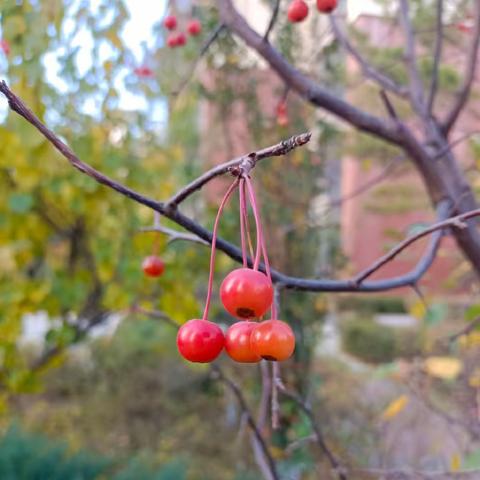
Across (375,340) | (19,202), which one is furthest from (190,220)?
(375,340)

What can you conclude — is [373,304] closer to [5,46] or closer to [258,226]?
[5,46]

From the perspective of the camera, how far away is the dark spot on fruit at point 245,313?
654 mm

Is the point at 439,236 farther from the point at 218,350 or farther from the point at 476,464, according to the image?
the point at 218,350

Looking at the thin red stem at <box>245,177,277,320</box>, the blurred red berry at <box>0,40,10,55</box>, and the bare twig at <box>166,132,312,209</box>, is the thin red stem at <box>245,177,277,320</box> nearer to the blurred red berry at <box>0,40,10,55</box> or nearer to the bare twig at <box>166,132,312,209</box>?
the bare twig at <box>166,132,312,209</box>

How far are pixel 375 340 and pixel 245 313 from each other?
7452 mm

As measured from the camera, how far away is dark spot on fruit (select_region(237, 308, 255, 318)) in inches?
25.8

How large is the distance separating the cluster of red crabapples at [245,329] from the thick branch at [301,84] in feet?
2.65

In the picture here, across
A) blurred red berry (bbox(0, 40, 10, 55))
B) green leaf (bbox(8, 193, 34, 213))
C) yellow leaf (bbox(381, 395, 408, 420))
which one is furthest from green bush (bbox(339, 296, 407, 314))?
blurred red berry (bbox(0, 40, 10, 55))

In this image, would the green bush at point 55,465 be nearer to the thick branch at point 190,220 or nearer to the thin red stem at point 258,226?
the thick branch at point 190,220

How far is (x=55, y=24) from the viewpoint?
6.06ft

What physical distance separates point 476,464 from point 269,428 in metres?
2.36

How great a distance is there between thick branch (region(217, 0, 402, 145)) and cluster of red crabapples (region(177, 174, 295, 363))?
2.65ft

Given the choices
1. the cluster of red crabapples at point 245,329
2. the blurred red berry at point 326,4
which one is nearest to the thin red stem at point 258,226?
the cluster of red crabapples at point 245,329

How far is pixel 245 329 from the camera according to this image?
0.70 meters
